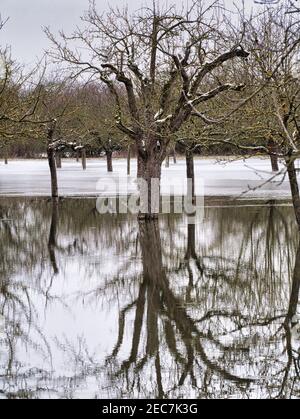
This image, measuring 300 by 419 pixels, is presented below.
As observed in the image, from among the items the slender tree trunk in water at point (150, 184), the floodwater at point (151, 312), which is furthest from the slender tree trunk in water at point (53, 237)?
the slender tree trunk in water at point (150, 184)

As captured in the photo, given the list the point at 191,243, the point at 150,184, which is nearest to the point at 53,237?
the point at 191,243

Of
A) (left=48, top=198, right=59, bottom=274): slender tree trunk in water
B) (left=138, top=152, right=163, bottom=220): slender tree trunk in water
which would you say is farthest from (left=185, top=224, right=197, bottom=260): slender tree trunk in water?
(left=48, top=198, right=59, bottom=274): slender tree trunk in water

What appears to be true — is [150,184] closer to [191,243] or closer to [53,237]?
[53,237]

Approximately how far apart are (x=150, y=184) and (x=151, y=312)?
13.3 meters

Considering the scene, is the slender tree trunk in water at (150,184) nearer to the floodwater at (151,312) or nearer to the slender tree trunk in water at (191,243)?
the slender tree trunk in water at (191,243)

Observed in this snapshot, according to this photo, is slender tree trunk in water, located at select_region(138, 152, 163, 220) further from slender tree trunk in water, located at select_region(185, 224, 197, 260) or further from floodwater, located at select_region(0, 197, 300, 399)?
floodwater, located at select_region(0, 197, 300, 399)

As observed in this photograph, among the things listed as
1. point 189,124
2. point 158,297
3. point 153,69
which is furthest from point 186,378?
point 189,124

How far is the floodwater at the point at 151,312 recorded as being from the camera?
8.21m

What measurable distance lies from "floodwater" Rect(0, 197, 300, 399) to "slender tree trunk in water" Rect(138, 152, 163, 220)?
2.57 meters

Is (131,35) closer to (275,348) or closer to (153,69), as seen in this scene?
(153,69)

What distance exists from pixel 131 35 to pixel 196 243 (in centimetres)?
835

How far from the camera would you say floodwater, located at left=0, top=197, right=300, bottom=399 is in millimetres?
8211

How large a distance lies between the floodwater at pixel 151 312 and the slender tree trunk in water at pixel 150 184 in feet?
8.42

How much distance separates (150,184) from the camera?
2466cm
